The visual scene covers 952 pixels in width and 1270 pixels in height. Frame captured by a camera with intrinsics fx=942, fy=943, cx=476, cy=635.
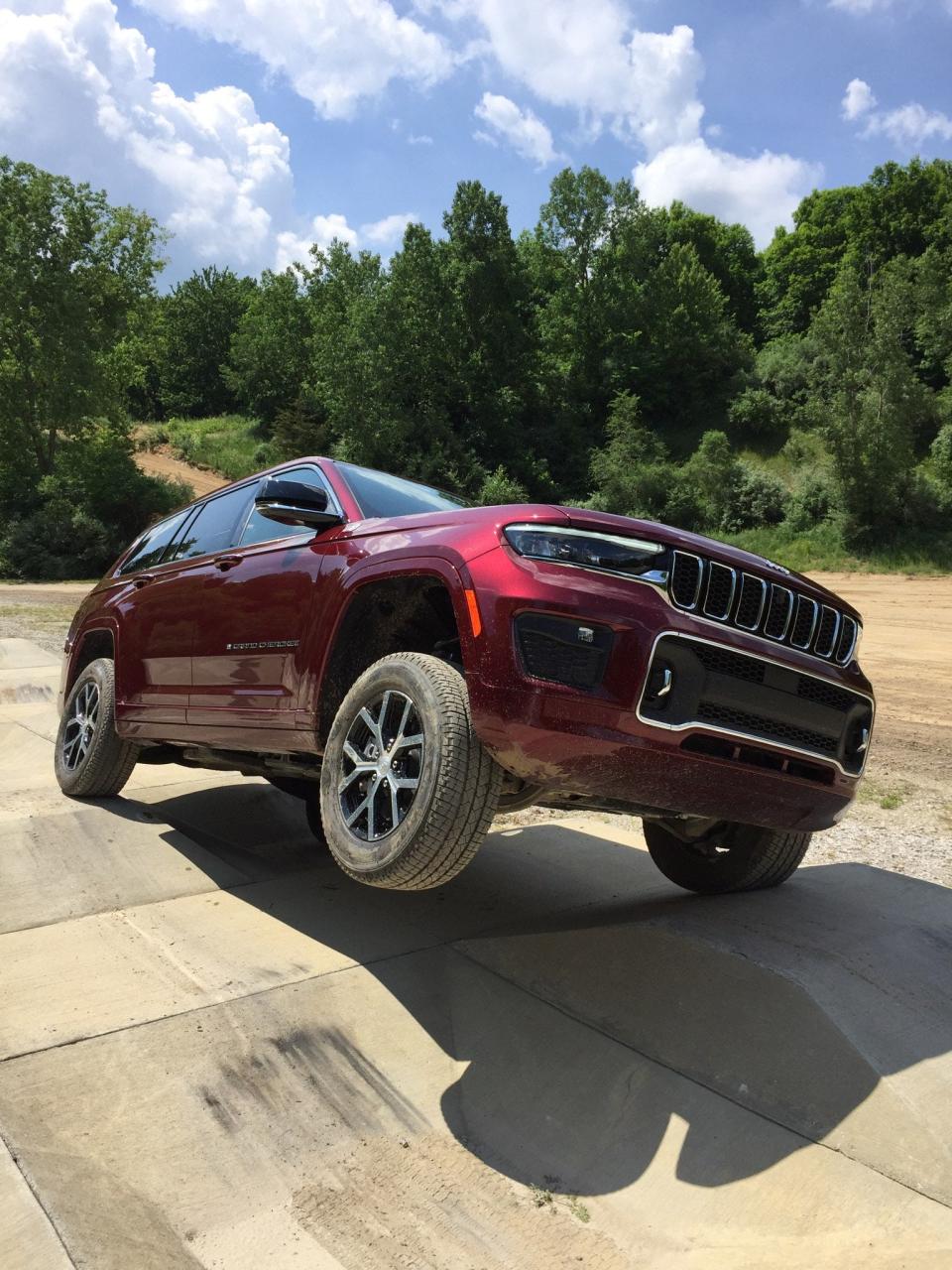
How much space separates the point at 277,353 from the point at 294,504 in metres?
73.8

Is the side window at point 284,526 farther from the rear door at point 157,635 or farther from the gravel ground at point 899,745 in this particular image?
the gravel ground at point 899,745

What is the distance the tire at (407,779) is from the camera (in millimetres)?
2818

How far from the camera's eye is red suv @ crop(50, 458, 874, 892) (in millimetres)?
2781

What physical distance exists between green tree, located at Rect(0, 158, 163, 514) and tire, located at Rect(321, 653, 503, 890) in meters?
40.5

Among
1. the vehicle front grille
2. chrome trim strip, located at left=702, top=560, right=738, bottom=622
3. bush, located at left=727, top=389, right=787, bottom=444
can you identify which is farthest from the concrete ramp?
bush, located at left=727, top=389, right=787, bottom=444

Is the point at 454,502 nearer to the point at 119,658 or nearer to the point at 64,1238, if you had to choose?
the point at 119,658

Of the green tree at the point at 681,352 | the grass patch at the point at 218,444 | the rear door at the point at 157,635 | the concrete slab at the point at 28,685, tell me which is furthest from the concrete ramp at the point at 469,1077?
the green tree at the point at 681,352

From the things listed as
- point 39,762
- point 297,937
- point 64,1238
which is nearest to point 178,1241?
point 64,1238

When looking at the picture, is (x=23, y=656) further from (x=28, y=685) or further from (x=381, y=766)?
(x=381, y=766)

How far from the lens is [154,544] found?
5.84 m

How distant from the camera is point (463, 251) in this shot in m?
59.9

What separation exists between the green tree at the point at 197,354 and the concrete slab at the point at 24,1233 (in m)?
89.6

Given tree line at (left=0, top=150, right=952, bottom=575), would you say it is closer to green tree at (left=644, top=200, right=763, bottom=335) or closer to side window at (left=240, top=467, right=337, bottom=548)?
green tree at (left=644, top=200, right=763, bottom=335)

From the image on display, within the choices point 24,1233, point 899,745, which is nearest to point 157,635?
point 24,1233
